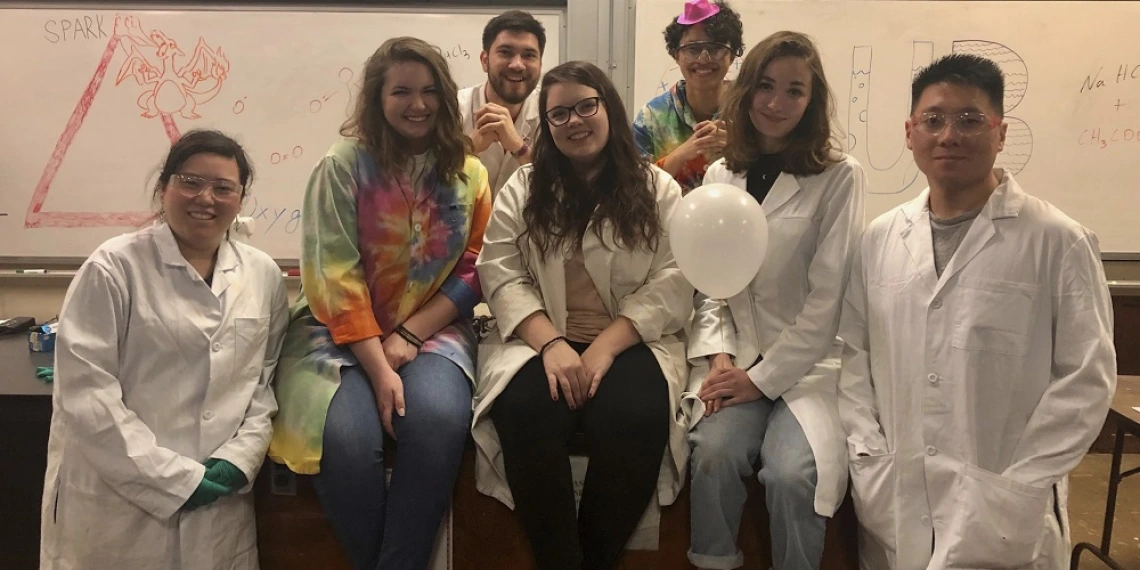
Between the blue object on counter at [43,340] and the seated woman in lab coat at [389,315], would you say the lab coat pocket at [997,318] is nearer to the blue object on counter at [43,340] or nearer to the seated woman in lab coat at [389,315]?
the seated woman in lab coat at [389,315]

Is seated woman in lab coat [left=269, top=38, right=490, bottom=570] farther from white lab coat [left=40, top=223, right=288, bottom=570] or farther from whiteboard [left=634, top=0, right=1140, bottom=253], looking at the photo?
whiteboard [left=634, top=0, right=1140, bottom=253]

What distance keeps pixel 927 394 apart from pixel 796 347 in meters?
0.29

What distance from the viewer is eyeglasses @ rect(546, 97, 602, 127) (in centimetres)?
161

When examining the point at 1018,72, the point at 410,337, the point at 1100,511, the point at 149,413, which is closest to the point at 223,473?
the point at 149,413

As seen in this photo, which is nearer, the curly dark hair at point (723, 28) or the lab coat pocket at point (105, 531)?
the lab coat pocket at point (105, 531)

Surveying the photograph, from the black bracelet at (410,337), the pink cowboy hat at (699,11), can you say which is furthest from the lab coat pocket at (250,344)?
the pink cowboy hat at (699,11)

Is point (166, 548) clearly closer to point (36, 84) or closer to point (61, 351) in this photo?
point (61, 351)

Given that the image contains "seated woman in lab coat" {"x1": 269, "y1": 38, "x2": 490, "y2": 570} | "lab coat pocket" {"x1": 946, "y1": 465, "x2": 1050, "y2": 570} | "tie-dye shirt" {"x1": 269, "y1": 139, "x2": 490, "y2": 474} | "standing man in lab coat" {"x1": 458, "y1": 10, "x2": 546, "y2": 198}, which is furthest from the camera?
"standing man in lab coat" {"x1": 458, "y1": 10, "x2": 546, "y2": 198}

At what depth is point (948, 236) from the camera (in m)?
1.44

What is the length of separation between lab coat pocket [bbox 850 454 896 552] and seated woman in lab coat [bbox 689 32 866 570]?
37 mm

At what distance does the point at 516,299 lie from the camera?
165cm

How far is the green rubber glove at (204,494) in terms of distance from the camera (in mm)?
1392

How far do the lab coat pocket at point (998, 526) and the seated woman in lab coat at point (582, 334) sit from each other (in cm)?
56

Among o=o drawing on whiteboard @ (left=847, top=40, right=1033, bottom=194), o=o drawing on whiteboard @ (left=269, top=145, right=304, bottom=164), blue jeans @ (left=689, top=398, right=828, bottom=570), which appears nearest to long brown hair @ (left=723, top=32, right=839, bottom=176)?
blue jeans @ (left=689, top=398, right=828, bottom=570)
